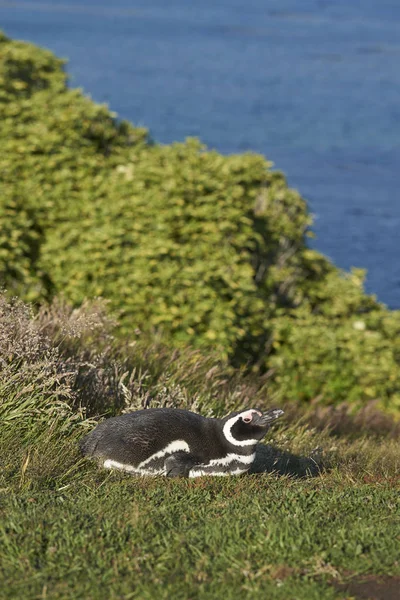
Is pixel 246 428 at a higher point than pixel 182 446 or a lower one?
higher

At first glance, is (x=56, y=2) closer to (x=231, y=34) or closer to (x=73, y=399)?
(x=231, y=34)

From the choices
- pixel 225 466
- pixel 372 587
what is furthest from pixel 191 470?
pixel 372 587

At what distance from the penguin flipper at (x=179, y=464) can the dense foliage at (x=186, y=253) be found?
4.21 m

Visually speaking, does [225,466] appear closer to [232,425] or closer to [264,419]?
[232,425]

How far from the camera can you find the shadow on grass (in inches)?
272

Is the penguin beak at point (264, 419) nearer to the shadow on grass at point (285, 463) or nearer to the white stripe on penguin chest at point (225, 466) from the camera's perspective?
the white stripe on penguin chest at point (225, 466)

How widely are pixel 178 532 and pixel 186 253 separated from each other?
22.4ft

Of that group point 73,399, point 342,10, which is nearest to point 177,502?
point 73,399

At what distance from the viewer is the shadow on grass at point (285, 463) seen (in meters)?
6.92

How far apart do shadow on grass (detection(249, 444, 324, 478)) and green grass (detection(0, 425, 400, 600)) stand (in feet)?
1.13

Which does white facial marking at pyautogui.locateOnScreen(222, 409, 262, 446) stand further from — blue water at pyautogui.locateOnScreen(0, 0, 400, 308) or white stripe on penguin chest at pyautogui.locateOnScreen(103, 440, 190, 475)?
blue water at pyautogui.locateOnScreen(0, 0, 400, 308)

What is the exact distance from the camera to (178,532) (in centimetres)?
530

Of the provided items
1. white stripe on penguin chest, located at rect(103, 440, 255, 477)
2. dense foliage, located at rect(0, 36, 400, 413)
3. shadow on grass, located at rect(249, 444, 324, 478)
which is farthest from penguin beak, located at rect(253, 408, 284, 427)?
dense foliage, located at rect(0, 36, 400, 413)

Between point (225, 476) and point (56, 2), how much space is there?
16103 cm
